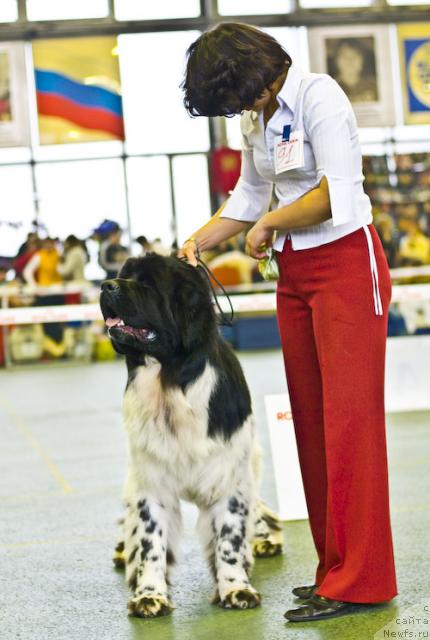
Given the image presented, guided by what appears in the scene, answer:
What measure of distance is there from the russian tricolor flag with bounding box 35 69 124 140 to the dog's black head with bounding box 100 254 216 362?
15505 mm

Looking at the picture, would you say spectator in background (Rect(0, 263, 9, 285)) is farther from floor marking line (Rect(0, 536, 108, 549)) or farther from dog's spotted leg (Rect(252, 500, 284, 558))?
dog's spotted leg (Rect(252, 500, 284, 558))

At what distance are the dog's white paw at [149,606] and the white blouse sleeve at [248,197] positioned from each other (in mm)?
1292

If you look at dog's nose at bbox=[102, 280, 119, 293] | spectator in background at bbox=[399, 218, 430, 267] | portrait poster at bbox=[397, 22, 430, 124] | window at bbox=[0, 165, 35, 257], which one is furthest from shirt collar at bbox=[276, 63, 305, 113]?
portrait poster at bbox=[397, 22, 430, 124]

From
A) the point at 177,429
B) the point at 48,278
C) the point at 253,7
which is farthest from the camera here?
the point at 253,7

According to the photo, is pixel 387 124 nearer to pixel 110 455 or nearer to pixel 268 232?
pixel 110 455

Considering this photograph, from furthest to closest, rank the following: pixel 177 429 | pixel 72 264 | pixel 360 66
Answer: pixel 360 66, pixel 72 264, pixel 177 429

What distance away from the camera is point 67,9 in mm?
19141

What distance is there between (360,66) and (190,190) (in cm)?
391

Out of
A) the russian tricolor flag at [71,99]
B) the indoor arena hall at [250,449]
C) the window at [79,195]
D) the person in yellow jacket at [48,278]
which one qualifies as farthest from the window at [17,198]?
the indoor arena hall at [250,449]

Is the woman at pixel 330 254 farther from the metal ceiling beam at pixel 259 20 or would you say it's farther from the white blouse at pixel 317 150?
the metal ceiling beam at pixel 259 20

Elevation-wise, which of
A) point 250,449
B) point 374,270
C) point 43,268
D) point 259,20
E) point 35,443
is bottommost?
point 35,443

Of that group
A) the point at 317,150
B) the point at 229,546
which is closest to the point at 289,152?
the point at 317,150

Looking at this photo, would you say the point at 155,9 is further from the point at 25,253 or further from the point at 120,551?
the point at 120,551

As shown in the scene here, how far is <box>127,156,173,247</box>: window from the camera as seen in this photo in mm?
19266
